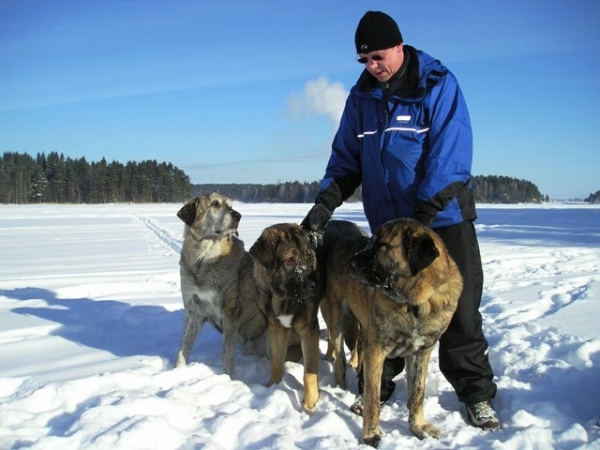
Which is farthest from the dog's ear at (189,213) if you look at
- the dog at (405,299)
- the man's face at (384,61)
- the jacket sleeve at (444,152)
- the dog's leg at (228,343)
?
the jacket sleeve at (444,152)

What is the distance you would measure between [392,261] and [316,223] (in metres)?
1.21

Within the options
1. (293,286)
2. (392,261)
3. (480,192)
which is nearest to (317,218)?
(293,286)

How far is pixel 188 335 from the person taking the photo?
534cm

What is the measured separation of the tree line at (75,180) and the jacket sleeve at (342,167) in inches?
3535

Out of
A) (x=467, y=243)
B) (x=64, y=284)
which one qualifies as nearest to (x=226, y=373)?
(x=467, y=243)

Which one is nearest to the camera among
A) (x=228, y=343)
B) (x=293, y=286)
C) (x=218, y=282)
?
(x=293, y=286)

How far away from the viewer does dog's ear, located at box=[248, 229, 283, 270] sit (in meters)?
4.32

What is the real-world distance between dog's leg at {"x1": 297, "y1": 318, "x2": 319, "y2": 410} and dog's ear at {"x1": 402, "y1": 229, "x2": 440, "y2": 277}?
135 cm

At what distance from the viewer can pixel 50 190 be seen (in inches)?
3435

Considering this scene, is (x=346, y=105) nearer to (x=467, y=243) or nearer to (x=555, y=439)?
(x=467, y=243)

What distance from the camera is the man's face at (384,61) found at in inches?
157

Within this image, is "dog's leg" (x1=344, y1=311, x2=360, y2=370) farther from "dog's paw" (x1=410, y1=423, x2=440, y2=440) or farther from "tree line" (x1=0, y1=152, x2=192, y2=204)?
"tree line" (x1=0, y1=152, x2=192, y2=204)

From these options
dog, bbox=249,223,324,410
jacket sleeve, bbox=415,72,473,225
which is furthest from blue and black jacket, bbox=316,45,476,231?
dog, bbox=249,223,324,410

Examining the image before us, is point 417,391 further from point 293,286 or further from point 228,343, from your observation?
point 228,343
